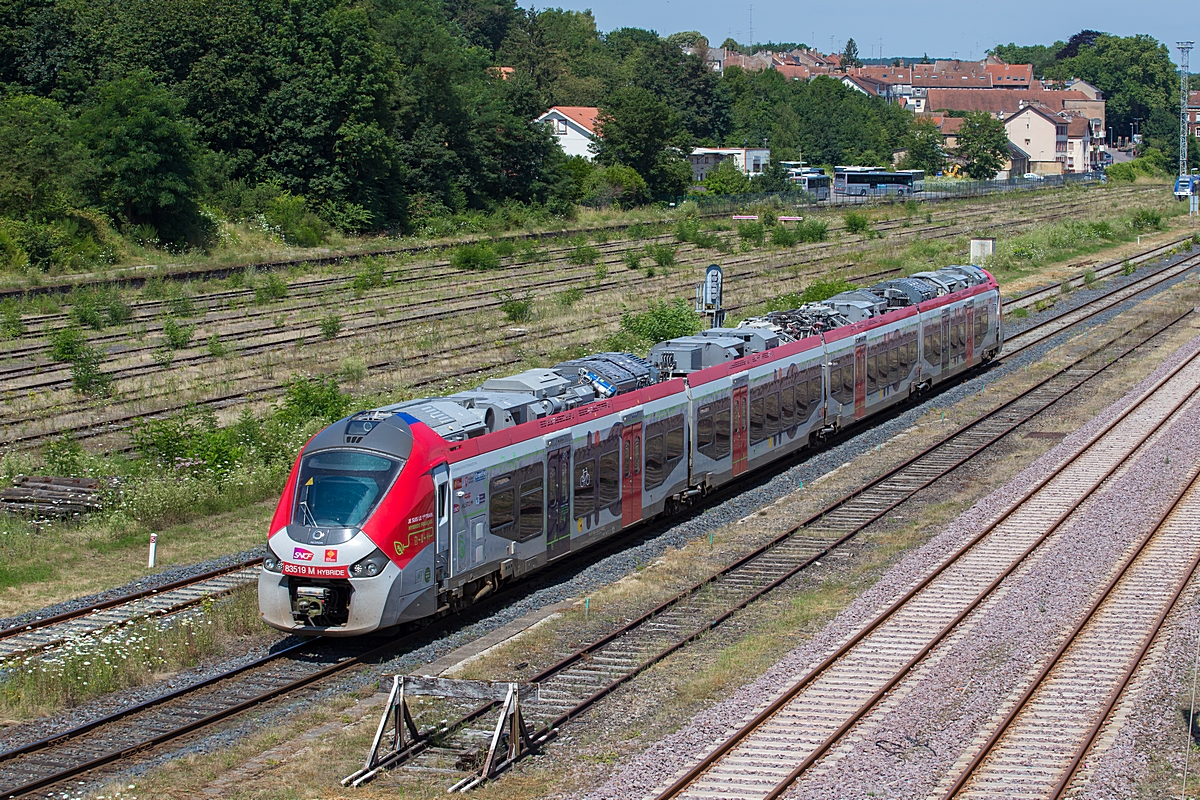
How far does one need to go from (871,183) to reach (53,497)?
99.9 metres

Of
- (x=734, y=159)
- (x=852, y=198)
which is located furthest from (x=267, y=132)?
(x=734, y=159)

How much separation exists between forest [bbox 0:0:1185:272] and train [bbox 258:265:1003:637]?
35323mm

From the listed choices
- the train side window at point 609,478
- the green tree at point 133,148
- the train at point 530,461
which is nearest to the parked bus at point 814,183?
the green tree at point 133,148

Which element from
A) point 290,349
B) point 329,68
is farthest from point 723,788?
point 329,68

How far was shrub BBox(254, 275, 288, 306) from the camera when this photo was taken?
4766 centimetres

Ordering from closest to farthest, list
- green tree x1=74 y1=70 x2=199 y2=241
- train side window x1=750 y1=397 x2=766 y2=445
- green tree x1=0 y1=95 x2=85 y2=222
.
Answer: train side window x1=750 y1=397 x2=766 y2=445, green tree x1=0 y1=95 x2=85 y2=222, green tree x1=74 y1=70 x2=199 y2=241

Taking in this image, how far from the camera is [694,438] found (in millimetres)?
22766

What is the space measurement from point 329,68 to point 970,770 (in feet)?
208

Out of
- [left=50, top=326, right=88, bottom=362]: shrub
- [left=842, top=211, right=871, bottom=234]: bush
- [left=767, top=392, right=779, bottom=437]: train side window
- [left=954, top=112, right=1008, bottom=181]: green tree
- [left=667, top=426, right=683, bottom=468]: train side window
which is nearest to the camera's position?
[left=667, top=426, right=683, bottom=468]: train side window

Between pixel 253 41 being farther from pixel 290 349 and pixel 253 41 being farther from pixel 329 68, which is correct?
pixel 290 349

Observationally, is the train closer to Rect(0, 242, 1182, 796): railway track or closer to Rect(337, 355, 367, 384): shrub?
Rect(0, 242, 1182, 796): railway track

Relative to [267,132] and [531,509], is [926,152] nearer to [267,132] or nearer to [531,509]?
[267,132]

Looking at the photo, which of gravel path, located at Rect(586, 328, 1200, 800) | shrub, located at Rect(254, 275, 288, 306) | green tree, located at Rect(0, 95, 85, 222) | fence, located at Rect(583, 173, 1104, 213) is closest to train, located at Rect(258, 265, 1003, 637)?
gravel path, located at Rect(586, 328, 1200, 800)

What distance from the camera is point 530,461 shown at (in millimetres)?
17906
